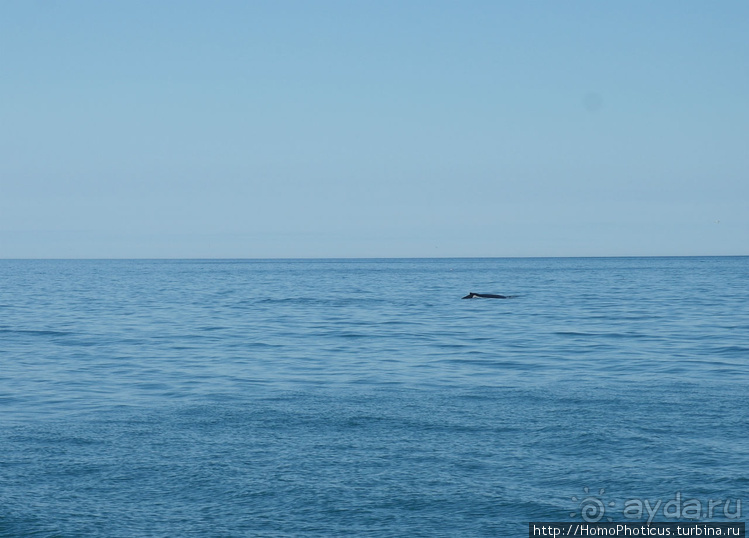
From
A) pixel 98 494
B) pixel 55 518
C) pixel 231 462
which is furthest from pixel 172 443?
pixel 55 518

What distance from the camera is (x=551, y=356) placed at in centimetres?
2581

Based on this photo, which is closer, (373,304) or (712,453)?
(712,453)

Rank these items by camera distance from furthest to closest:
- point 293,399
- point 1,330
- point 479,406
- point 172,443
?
1. point 1,330
2. point 293,399
3. point 479,406
4. point 172,443

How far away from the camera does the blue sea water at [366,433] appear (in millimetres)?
10352

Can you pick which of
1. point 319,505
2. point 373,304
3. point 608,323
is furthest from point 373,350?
point 373,304

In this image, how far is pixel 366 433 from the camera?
47.2 feet

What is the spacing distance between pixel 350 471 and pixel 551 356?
15166mm

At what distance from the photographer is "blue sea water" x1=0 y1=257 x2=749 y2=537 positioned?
10.4 metres

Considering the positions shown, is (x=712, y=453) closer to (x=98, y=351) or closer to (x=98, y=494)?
(x=98, y=494)

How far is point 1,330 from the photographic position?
1462 inches

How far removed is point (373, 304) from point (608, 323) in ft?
68.7

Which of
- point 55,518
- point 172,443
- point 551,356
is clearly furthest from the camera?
point 551,356

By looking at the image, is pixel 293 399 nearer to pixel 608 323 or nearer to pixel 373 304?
pixel 608 323

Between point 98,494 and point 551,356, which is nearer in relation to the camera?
point 98,494
